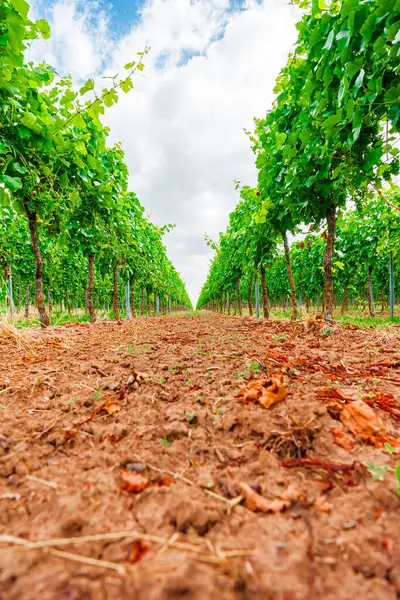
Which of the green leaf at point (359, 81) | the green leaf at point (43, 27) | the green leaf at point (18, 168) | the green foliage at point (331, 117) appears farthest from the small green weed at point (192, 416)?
the green leaf at point (43, 27)

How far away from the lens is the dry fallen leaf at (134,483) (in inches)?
40.9

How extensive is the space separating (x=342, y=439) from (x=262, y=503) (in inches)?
23.0

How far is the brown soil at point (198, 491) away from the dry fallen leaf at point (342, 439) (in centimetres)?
1

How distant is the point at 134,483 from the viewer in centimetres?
105

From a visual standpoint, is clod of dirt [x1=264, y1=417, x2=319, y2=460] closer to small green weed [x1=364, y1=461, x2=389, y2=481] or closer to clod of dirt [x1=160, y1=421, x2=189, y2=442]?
small green weed [x1=364, y1=461, x2=389, y2=481]

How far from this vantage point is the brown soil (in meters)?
0.67

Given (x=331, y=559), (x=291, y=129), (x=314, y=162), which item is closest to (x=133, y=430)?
(x=331, y=559)

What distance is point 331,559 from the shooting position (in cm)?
73

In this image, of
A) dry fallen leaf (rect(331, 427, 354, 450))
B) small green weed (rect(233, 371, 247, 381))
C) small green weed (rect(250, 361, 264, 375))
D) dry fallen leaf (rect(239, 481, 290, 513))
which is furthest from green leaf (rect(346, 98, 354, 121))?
dry fallen leaf (rect(239, 481, 290, 513))

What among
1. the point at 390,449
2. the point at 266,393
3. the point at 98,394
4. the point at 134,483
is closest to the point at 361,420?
the point at 390,449

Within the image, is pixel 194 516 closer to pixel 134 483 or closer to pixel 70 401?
pixel 134 483

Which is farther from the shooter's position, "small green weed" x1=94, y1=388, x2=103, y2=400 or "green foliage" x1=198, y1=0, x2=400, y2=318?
"green foliage" x1=198, y1=0, x2=400, y2=318

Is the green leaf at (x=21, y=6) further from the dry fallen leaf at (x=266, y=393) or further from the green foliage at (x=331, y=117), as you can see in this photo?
the dry fallen leaf at (x=266, y=393)

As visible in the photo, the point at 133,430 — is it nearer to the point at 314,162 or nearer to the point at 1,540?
the point at 1,540
